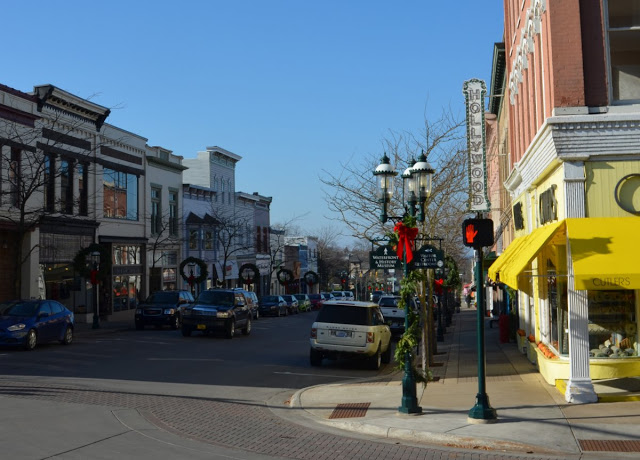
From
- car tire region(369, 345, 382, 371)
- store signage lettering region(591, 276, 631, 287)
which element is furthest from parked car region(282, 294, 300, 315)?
store signage lettering region(591, 276, 631, 287)

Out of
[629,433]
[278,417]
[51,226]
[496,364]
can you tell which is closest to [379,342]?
[496,364]

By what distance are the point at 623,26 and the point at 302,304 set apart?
44.8m

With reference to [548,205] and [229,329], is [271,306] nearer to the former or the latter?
[229,329]

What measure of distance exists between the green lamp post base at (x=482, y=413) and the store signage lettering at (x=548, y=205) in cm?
426

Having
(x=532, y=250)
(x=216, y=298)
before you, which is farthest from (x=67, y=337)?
(x=532, y=250)

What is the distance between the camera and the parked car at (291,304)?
52241 mm

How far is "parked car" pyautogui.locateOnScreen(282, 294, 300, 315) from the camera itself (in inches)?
2057

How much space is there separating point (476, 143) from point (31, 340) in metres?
13.9

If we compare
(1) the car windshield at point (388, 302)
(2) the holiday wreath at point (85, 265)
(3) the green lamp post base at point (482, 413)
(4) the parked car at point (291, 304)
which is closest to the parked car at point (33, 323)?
(2) the holiday wreath at point (85, 265)

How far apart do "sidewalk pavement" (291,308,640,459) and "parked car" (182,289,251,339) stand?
1143cm

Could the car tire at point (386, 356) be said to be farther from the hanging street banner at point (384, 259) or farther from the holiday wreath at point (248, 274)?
the holiday wreath at point (248, 274)

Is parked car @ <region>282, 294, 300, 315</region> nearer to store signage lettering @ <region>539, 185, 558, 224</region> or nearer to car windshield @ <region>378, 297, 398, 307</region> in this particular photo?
car windshield @ <region>378, 297, 398, 307</region>

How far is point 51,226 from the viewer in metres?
34.5

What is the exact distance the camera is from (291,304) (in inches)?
2080
